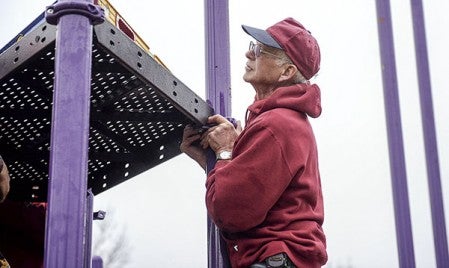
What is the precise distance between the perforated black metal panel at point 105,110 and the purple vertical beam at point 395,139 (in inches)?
A: 44.7

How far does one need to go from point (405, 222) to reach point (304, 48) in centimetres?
121

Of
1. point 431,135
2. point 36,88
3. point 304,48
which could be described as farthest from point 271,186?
point 431,135

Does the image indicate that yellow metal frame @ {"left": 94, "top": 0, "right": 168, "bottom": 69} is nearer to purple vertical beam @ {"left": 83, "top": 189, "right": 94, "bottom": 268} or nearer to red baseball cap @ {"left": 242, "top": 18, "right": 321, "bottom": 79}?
red baseball cap @ {"left": 242, "top": 18, "right": 321, "bottom": 79}

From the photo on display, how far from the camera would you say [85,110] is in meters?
1.04

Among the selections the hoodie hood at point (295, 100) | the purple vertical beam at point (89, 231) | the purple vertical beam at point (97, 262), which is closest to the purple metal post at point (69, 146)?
the hoodie hood at point (295, 100)

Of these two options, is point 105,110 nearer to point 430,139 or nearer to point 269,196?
point 269,196

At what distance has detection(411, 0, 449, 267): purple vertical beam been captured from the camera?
2566 millimetres

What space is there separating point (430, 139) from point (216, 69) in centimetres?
142

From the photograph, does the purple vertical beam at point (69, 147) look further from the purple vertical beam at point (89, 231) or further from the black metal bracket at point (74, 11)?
the purple vertical beam at point (89, 231)

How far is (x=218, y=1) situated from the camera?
174cm

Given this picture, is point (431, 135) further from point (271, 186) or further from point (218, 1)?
point (271, 186)

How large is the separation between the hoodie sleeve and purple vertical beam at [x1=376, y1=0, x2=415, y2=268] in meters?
1.31

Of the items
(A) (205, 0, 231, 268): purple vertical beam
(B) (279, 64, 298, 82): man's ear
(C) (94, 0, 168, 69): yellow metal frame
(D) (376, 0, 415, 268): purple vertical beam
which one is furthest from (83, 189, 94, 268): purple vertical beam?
(D) (376, 0, 415, 268): purple vertical beam

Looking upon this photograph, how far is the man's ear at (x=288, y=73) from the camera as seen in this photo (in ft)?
4.83
